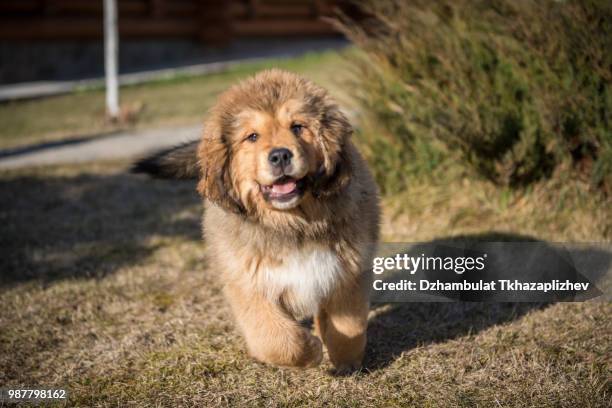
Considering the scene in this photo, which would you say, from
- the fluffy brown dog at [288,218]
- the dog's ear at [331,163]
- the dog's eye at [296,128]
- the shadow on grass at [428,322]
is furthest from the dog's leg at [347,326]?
the dog's eye at [296,128]

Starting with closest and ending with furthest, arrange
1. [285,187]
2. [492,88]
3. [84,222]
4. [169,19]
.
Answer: [285,187] < [492,88] < [84,222] < [169,19]

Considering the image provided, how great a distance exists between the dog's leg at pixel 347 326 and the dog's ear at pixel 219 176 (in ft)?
2.20

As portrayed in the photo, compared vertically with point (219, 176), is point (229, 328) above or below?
below

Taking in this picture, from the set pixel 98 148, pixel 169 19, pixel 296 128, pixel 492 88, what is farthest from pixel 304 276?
pixel 169 19

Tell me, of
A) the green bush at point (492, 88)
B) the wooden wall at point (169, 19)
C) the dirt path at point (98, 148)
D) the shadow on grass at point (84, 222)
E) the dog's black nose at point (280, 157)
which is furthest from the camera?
the wooden wall at point (169, 19)

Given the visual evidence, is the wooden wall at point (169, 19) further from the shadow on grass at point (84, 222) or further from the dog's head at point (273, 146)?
the dog's head at point (273, 146)

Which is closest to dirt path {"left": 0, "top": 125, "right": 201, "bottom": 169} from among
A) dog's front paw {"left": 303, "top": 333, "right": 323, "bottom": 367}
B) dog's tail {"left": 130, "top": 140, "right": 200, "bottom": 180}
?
dog's tail {"left": 130, "top": 140, "right": 200, "bottom": 180}

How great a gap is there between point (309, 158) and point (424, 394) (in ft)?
4.10

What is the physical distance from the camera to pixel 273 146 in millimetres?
2697

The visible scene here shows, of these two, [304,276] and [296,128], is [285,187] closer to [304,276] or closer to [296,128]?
[296,128]

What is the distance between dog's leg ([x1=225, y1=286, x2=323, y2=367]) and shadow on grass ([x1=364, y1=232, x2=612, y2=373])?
422 millimetres

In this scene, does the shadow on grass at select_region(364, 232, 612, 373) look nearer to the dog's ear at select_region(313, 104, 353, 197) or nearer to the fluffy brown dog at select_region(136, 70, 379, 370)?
the fluffy brown dog at select_region(136, 70, 379, 370)

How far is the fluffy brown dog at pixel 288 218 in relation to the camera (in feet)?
9.21

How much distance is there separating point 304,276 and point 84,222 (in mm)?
3370
